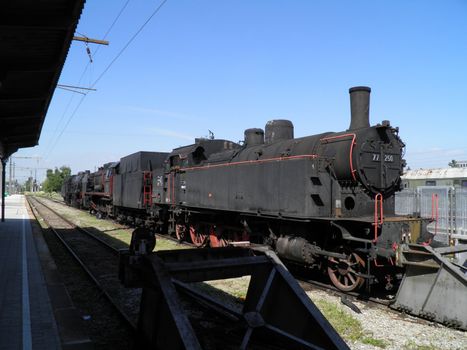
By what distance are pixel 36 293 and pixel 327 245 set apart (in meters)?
5.67

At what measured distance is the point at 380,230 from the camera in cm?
749

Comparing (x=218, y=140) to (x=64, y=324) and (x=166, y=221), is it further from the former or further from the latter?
(x=64, y=324)

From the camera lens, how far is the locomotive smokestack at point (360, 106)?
8.91m

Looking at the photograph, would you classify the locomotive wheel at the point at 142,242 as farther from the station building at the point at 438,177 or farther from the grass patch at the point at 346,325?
the station building at the point at 438,177

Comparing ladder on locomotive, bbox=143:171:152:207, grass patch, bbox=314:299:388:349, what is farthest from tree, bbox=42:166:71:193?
grass patch, bbox=314:299:388:349

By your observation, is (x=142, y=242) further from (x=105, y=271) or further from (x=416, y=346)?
(x=105, y=271)

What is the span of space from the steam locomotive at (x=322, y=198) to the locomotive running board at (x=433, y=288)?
1.34ft

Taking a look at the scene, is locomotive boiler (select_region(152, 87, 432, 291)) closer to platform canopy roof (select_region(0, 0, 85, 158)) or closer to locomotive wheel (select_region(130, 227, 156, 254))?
locomotive wheel (select_region(130, 227, 156, 254))

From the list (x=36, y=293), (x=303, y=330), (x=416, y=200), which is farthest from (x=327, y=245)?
(x=416, y=200)

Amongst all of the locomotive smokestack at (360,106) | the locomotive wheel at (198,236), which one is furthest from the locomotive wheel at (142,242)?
the locomotive wheel at (198,236)

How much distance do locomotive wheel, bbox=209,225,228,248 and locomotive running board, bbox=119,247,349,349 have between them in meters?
7.32

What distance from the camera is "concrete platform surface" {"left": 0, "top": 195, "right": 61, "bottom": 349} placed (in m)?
4.89

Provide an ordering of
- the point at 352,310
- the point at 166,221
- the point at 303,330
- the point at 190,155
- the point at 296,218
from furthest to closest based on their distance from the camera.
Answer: the point at 166,221 < the point at 190,155 < the point at 296,218 < the point at 352,310 < the point at 303,330

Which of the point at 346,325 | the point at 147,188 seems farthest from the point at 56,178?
the point at 346,325
